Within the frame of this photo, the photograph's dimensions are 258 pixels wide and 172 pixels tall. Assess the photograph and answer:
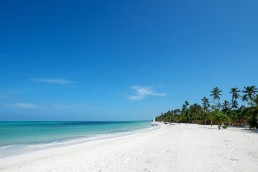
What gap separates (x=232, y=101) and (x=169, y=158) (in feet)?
244

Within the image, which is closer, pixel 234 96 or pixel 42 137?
pixel 42 137

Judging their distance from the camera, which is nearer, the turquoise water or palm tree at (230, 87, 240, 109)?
the turquoise water

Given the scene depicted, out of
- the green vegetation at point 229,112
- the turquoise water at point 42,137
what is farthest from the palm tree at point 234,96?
the turquoise water at point 42,137

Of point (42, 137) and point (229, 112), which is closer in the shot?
point (42, 137)

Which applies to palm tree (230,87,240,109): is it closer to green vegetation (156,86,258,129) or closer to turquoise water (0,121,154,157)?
green vegetation (156,86,258,129)

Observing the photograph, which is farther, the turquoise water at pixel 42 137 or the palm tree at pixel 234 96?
the palm tree at pixel 234 96

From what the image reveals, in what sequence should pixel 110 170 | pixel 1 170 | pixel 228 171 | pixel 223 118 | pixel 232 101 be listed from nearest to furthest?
pixel 228 171 → pixel 110 170 → pixel 1 170 → pixel 223 118 → pixel 232 101

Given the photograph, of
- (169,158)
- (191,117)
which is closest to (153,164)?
(169,158)

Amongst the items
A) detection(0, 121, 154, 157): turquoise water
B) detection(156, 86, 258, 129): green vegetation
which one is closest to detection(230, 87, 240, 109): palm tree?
detection(156, 86, 258, 129): green vegetation

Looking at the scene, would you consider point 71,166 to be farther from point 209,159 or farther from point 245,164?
point 245,164

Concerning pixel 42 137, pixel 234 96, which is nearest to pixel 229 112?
pixel 234 96

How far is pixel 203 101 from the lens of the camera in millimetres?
92562

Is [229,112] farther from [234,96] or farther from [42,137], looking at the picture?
[42,137]

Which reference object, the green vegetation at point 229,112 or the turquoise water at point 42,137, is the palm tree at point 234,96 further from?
the turquoise water at point 42,137
